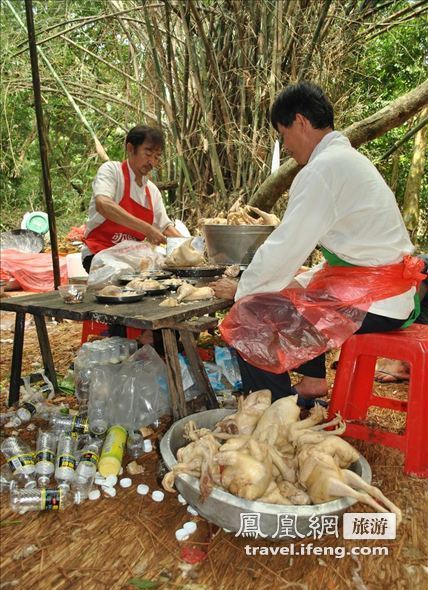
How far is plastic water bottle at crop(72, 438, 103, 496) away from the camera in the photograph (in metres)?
2.22

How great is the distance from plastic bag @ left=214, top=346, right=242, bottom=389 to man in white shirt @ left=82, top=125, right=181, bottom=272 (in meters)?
1.10

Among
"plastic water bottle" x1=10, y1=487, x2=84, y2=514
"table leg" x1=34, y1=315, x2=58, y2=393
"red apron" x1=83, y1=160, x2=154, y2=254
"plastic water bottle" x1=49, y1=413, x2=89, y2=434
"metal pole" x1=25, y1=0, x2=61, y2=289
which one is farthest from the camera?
"red apron" x1=83, y1=160, x2=154, y2=254

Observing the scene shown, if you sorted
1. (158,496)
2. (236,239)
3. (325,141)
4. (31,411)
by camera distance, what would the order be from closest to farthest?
(158,496) → (325,141) → (31,411) → (236,239)

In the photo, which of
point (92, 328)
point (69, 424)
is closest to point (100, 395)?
point (69, 424)

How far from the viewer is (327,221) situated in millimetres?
2398

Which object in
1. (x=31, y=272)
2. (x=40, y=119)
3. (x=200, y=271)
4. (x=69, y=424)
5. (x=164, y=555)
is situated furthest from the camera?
(x=31, y=272)

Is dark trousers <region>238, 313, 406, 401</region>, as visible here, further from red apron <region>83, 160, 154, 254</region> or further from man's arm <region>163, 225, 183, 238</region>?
man's arm <region>163, 225, 183, 238</region>

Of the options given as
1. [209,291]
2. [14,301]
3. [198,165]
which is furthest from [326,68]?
[14,301]

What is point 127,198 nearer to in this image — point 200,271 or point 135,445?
point 200,271

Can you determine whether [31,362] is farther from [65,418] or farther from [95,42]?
[95,42]

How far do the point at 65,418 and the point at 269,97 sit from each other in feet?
12.2

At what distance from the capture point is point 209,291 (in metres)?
2.76

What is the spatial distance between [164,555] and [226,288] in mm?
1421

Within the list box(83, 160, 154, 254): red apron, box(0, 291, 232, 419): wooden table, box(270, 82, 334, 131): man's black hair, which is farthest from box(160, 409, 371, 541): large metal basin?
box(83, 160, 154, 254): red apron
